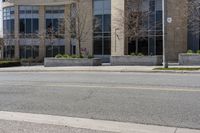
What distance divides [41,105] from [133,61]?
21.2 metres

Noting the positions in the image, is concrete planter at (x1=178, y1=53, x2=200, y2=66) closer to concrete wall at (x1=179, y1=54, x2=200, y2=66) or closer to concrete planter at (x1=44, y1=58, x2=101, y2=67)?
concrete wall at (x1=179, y1=54, x2=200, y2=66)

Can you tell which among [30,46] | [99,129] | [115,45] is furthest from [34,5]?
[99,129]

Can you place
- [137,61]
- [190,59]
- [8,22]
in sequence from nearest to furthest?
[190,59] < [137,61] < [8,22]

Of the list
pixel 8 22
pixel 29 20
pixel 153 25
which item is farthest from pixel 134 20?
pixel 8 22

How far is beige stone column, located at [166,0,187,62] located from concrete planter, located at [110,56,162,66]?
972 centimetres

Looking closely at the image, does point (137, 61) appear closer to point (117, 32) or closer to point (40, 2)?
point (117, 32)

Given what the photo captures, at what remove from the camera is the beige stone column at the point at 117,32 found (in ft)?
143

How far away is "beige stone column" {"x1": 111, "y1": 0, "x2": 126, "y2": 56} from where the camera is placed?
4347 centimetres

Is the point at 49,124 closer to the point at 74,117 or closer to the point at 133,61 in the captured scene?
the point at 74,117

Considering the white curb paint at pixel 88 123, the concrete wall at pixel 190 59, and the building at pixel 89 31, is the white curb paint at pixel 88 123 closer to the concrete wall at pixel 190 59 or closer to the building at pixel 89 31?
the concrete wall at pixel 190 59

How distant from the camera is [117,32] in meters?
44.2

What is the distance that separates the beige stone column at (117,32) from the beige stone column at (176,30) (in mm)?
5061

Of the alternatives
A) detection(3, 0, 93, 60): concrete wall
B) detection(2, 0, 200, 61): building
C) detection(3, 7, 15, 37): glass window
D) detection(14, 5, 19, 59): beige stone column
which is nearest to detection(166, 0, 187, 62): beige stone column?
detection(2, 0, 200, 61): building

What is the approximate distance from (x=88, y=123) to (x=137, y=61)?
23456 millimetres
